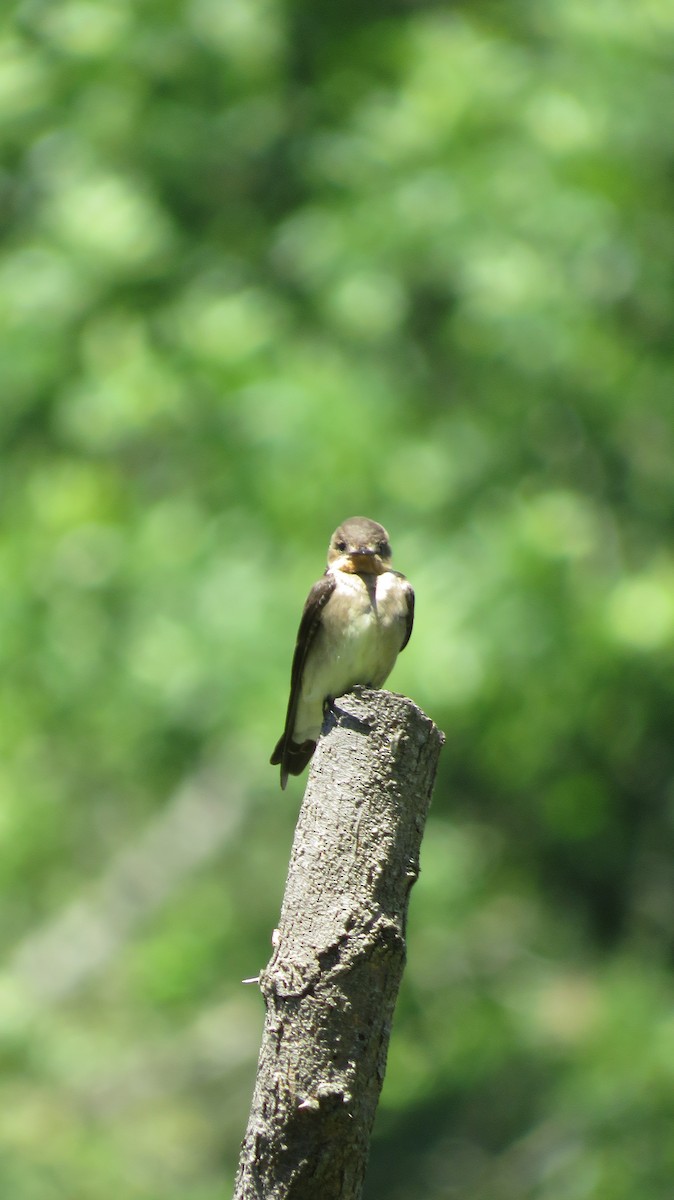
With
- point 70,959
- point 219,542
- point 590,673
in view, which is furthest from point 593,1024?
point 70,959

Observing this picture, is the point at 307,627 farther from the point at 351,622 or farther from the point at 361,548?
the point at 361,548

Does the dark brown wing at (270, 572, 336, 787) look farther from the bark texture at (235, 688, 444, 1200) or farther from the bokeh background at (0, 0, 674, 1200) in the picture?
the bark texture at (235, 688, 444, 1200)

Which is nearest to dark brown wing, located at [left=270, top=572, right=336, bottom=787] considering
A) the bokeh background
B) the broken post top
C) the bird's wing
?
the bird's wing

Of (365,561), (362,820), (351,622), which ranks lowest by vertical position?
(362,820)

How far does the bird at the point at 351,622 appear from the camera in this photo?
200 inches

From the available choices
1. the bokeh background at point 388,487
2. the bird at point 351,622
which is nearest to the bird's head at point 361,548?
the bird at point 351,622

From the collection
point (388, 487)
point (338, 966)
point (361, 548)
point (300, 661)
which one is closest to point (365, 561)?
point (361, 548)

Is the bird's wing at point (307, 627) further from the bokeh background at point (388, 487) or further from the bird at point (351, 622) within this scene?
the bokeh background at point (388, 487)

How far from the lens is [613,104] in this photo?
767 cm

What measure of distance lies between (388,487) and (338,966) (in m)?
4.91

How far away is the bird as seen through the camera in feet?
16.6

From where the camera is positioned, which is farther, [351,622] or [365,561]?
[365,561]

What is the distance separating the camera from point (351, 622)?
5.07 m

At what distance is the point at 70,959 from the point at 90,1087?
36.5 inches
